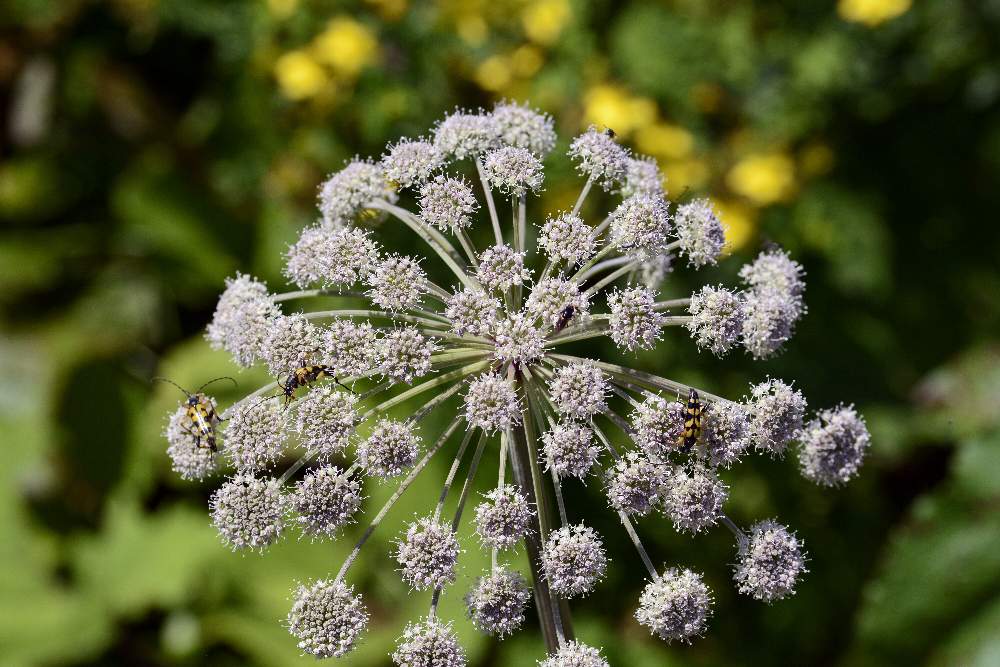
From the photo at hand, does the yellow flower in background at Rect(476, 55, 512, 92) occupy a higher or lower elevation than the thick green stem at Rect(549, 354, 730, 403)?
higher

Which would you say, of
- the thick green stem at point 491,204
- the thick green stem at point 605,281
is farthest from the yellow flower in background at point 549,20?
the thick green stem at point 605,281

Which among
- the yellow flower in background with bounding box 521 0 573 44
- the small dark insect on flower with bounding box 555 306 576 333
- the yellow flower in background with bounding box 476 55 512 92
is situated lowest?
the small dark insect on flower with bounding box 555 306 576 333

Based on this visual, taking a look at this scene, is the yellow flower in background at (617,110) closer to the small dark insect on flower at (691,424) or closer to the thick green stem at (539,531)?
the thick green stem at (539,531)

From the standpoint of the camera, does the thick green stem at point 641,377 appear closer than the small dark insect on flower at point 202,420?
Yes

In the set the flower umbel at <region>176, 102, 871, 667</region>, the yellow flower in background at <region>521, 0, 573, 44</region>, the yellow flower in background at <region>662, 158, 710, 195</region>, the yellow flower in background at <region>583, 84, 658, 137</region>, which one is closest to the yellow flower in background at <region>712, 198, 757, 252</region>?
the yellow flower in background at <region>662, 158, 710, 195</region>

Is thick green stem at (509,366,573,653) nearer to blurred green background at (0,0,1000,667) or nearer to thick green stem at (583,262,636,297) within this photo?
thick green stem at (583,262,636,297)

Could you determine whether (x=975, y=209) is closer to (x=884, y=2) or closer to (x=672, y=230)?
(x=884, y=2)

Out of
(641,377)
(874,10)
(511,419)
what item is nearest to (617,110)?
(874,10)
